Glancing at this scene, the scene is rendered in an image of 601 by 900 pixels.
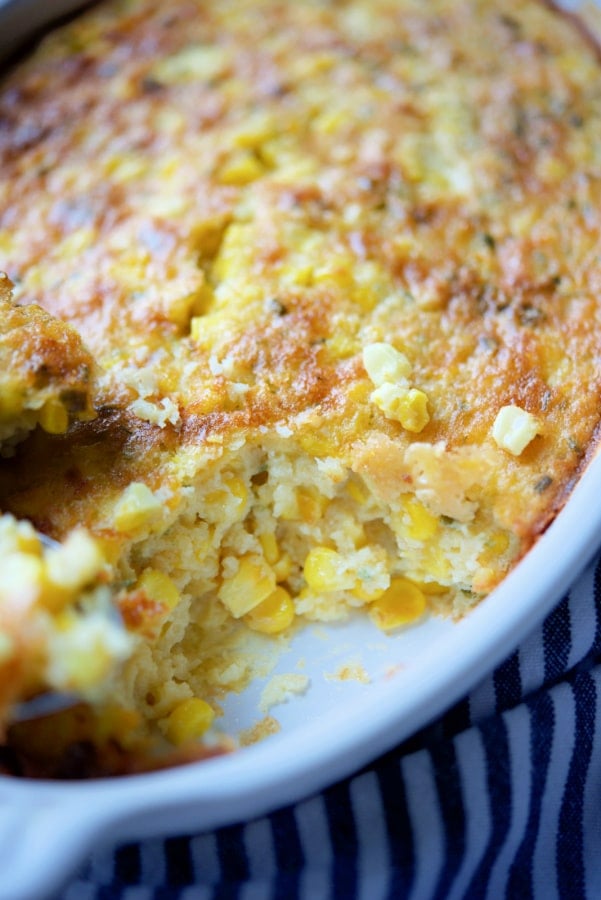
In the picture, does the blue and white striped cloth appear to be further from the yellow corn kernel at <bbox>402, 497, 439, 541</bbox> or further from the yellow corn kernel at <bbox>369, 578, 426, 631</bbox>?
the yellow corn kernel at <bbox>402, 497, 439, 541</bbox>

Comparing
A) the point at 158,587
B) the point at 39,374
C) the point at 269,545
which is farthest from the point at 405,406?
the point at 39,374

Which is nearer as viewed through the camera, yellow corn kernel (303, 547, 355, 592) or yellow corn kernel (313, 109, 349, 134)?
yellow corn kernel (303, 547, 355, 592)

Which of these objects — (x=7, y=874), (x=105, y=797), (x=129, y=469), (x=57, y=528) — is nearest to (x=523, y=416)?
→ (x=129, y=469)

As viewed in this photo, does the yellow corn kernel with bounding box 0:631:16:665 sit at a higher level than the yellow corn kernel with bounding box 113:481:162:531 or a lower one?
higher

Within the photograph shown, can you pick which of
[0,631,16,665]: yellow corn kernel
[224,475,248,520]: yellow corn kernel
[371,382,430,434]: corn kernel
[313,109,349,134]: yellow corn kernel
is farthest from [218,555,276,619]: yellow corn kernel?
[313,109,349,134]: yellow corn kernel

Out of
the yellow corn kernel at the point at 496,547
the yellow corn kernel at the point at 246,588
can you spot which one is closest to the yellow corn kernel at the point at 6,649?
the yellow corn kernel at the point at 246,588

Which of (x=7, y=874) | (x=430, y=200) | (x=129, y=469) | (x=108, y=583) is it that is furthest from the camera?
(x=430, y=200)

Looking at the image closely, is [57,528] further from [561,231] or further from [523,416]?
[561,231]
